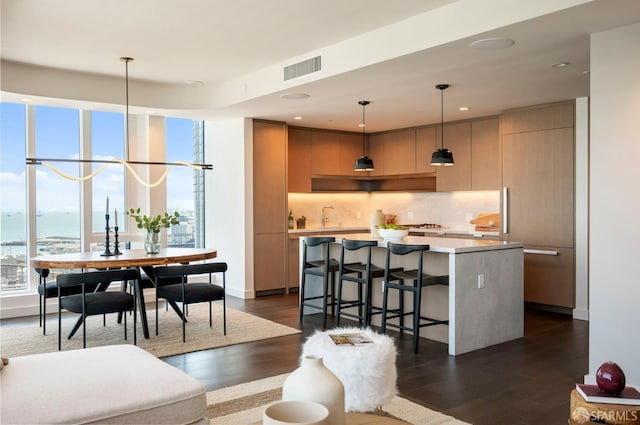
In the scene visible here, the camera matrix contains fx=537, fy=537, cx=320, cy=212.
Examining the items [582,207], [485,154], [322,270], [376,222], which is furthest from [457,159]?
[322,270]

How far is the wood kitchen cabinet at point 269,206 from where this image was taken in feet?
25.0

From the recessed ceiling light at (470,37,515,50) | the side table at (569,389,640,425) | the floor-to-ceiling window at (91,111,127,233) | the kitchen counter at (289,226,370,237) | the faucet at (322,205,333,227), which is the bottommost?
the side table at (569,389,640,425)

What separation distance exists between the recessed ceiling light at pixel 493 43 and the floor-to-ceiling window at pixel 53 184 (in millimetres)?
4757

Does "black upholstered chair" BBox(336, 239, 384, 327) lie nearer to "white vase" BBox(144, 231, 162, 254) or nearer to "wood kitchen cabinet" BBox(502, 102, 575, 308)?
"white vase" BBox(144, 231, 162, 254)

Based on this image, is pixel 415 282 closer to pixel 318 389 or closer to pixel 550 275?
pixel 550 275

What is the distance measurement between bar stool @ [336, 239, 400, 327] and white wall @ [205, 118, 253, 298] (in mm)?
1974

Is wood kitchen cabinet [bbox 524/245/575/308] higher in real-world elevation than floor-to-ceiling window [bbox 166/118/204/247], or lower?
lower

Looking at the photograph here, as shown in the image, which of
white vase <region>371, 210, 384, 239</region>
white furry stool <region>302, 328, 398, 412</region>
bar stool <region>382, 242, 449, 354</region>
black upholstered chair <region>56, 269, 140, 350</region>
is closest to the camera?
white furry stool <region>302, 328, 398, 412</region>

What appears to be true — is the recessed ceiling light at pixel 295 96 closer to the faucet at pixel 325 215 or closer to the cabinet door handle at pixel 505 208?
the cabinet door handle at pixel 505 208

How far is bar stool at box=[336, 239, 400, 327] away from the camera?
5.33 meters

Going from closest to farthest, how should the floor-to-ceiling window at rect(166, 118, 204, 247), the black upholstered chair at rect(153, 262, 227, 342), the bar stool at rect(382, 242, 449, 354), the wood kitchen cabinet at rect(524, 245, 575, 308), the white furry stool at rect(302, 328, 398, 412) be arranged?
1. the white furry stool at rect(302, 328, 398, 412)
2. the bar stool at rect(382, 242, 449, 354)
3. the black upholstered chair at rect(153, 262, 227, 342)
4. the wood kitchen cabinet at rect(524, 245, 575, 308)
5. the floor-to-ceiling window at rect(166, 118, 204, 247)

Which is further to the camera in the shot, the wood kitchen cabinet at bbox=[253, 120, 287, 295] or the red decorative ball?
the wood kitchen cabinet at bbox=[253, 120, 287, 295]

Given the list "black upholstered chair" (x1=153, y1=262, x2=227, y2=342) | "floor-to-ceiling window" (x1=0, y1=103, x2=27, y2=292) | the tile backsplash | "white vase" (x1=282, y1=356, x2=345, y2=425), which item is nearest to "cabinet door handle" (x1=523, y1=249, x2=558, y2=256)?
the tile backsplash

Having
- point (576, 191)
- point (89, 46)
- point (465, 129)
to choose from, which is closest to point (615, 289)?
point (576, 191)
